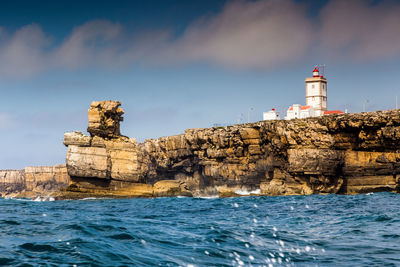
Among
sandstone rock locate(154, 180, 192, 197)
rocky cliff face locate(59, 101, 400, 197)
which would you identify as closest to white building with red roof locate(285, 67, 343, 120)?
rocky cliff face locate(59, 101, 400, 197)

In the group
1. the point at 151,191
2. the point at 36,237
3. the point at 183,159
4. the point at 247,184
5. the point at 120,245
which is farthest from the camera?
the point at 183,159

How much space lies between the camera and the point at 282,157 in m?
78.2

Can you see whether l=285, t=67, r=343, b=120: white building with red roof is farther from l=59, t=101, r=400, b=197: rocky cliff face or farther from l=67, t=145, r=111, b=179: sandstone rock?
l=67, t=145, r=111, b=179: sandstone rock

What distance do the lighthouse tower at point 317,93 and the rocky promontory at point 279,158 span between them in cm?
2836

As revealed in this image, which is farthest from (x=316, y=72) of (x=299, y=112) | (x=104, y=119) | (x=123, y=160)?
(x=123, y=160)

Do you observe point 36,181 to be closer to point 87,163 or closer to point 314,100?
point 314,100

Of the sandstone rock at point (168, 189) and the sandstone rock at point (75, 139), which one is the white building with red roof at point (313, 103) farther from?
the sandstone rock at point (75, 139)

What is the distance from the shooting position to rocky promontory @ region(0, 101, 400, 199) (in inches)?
2457

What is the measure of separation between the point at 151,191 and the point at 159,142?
46.1m

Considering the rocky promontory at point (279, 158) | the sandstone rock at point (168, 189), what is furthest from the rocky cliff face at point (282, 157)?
the sandstone rock at point (168, 189)

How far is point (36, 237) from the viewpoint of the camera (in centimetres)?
1645

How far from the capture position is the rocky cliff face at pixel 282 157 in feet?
206

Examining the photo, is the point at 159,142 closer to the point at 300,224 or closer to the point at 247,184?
the point at 247,184

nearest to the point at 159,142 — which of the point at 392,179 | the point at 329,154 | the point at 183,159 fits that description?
the point at 183,159
